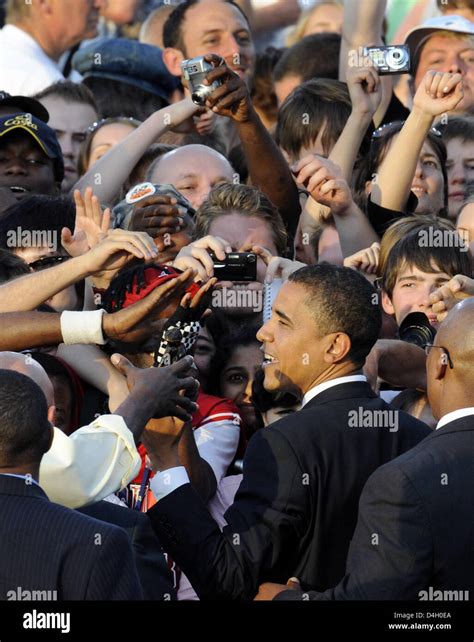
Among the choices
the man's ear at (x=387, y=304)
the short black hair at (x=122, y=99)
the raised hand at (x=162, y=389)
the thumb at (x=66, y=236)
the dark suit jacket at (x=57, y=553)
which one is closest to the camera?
the dark suit jacket at (x=57, y=553)

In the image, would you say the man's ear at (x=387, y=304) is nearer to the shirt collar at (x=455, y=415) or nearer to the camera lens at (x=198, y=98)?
the camera lens at (x=198, y=98)

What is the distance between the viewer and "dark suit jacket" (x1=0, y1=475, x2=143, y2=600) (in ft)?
11.9

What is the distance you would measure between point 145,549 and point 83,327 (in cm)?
80

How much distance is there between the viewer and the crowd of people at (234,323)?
388cm

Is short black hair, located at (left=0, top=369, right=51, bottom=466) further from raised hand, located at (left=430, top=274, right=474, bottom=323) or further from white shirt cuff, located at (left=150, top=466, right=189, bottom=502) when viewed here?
raised hand, located at (left=430, top=274, right=474, bottom=323)

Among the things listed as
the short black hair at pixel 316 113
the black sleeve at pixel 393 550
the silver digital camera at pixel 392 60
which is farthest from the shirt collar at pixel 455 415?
the short black hair at pixel 316 113

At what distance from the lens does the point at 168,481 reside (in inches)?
171

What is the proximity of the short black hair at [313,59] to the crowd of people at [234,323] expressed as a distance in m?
0.01

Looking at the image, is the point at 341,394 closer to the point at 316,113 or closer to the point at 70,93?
the point at 316,113

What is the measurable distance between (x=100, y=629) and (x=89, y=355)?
77.2 inches

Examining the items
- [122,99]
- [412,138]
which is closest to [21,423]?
[412,138]

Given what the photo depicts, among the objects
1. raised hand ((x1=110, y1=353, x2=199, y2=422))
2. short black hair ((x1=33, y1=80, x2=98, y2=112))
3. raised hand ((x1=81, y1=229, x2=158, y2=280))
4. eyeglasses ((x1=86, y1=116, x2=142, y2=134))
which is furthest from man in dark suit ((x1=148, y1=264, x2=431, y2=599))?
short black hair ((x1=33, y1=80, x2=98, y2=112))

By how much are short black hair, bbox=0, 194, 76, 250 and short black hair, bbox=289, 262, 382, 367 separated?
1851 millimetres

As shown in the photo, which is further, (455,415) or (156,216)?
(156,216)
